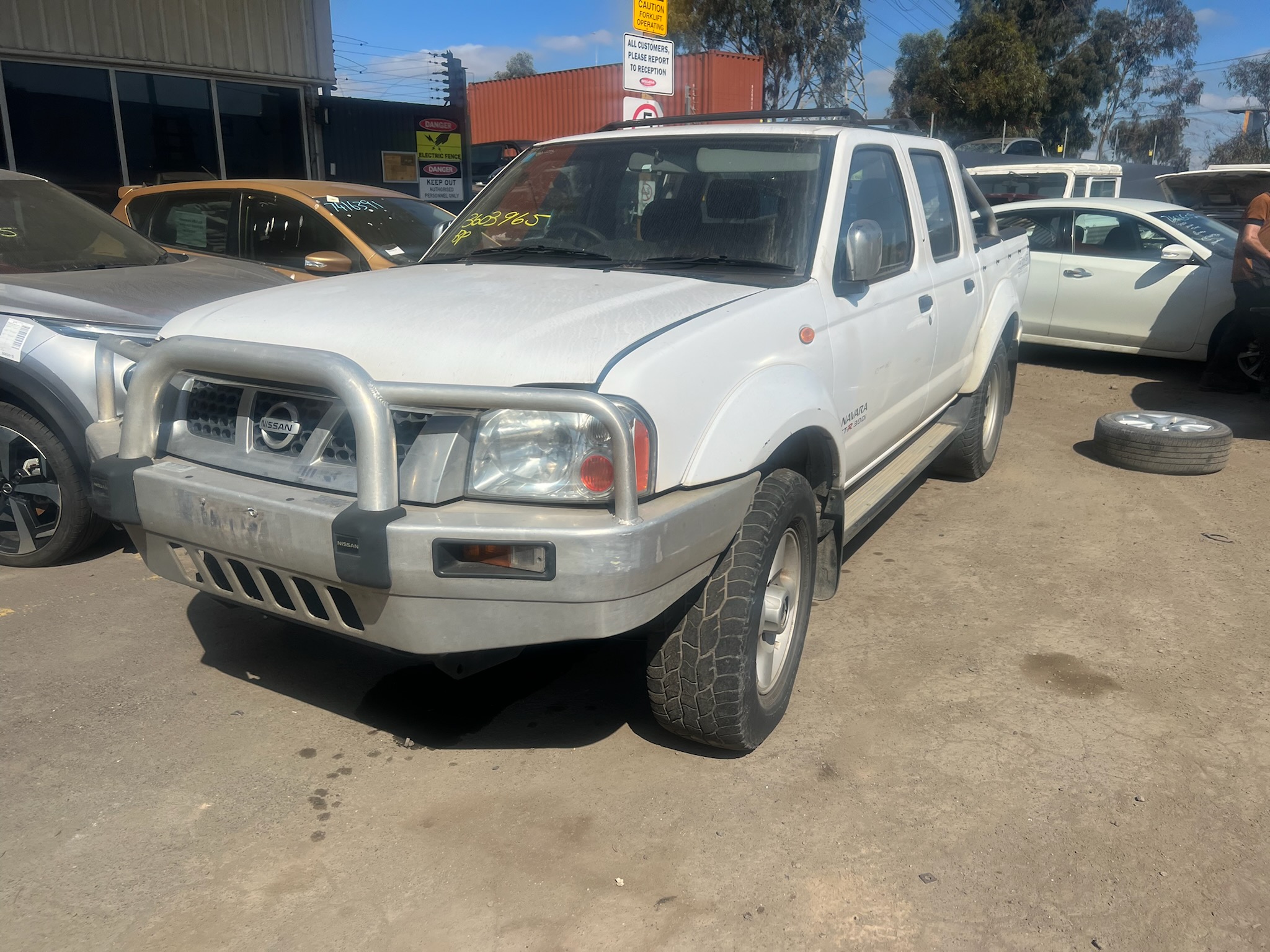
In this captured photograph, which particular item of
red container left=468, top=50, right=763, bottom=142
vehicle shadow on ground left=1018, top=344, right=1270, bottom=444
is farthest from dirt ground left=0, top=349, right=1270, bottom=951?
red container left=468, top=50, right=763, bottom=142

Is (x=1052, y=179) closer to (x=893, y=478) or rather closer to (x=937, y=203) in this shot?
(x=937, y=203)

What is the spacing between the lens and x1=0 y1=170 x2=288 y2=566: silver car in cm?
409

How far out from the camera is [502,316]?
278cm

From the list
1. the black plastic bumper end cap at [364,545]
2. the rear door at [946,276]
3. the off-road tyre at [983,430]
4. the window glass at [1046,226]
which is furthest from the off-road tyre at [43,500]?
the window glass at [1046,226]

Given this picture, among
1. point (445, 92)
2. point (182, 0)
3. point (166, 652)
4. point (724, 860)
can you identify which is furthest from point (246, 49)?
point (724, 860)

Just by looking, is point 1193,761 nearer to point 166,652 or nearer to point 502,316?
point 502,316

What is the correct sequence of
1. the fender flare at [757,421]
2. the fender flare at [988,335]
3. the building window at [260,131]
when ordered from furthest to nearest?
the building window at [260,131] → the fender flare at [988,335] → the fender flare at [757,421]

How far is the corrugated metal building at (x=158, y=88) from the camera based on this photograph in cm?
1096

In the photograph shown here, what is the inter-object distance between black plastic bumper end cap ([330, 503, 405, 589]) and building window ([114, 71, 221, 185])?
10583mm

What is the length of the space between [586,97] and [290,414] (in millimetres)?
25392

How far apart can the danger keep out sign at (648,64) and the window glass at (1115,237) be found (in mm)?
3979

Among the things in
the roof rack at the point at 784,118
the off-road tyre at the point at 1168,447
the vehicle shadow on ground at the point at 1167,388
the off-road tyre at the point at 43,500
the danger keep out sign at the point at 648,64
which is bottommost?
the vehicle shadow on ground at the point at 1167,388

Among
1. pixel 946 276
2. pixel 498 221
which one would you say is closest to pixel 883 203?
pixel 946 276

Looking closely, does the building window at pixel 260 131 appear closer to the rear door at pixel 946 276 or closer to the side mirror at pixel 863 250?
the rear door at pixel 946 276
